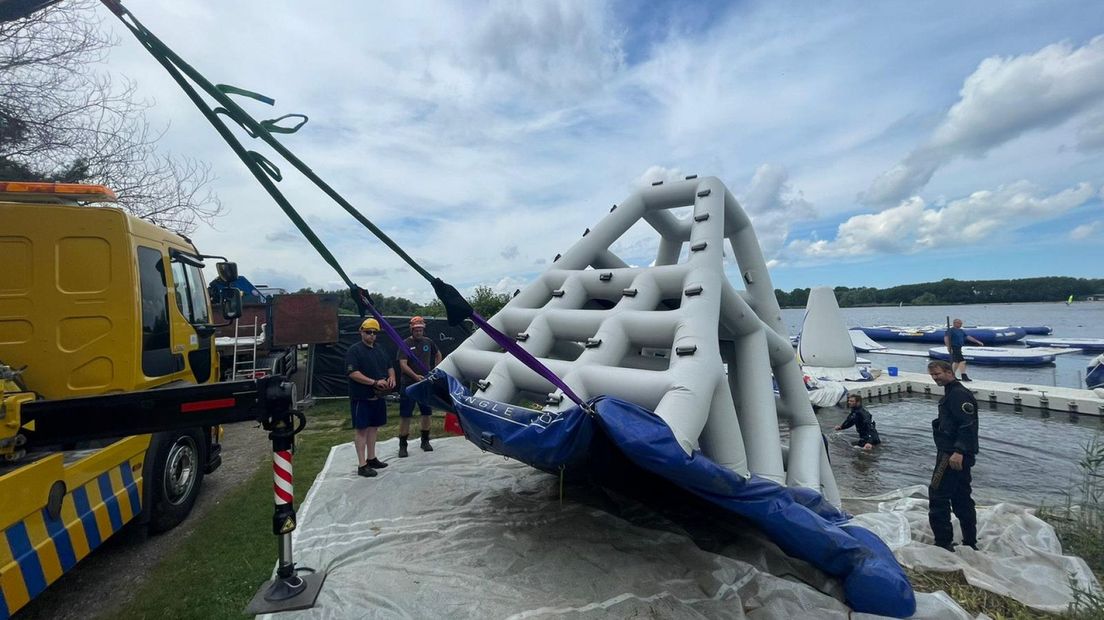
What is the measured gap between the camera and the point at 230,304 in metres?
5.54

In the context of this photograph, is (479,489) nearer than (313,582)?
No

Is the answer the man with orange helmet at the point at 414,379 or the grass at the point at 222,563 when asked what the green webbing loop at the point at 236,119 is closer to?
the grass at the point at 222,563

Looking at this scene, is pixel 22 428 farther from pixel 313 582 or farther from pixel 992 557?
pixel 992 557

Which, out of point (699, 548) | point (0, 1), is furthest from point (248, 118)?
point (699, 548)

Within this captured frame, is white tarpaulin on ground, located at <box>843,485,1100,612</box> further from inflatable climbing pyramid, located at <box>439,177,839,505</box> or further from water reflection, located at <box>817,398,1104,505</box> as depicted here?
water reflection, located at <box>817,398,1104,505</box>

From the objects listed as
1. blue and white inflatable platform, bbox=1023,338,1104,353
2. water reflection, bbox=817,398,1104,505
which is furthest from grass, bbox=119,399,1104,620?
blue and white inflatable platform, bbox=1023,338,1104,353

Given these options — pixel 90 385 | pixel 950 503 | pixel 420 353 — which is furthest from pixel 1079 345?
pixel 90 385

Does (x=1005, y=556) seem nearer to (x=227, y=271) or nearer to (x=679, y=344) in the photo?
(x=679, y=344)

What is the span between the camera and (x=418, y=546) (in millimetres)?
3650

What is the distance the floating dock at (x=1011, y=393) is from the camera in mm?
12805

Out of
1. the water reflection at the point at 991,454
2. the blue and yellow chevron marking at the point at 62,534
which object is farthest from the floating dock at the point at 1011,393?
the blue and yellow chevron marking at the point at 62,534

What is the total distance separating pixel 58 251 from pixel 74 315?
1.65 feet

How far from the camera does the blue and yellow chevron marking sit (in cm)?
261

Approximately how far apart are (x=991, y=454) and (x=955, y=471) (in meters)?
6.59
